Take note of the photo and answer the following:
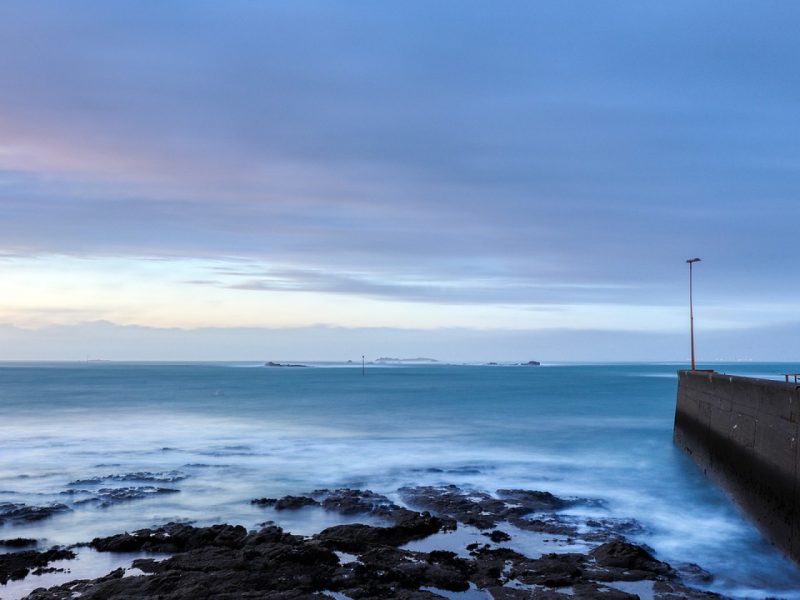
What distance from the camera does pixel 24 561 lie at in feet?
46.0

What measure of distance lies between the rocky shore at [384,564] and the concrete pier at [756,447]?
109 inches

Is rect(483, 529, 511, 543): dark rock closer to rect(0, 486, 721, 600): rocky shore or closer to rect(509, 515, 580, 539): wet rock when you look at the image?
rect(0, 486, 721, 600): rocky shore

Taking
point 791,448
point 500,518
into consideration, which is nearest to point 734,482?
point 791,448

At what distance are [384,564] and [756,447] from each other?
34.6 feet

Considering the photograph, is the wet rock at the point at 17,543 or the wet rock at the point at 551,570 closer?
the wet rock at the point at 551,570

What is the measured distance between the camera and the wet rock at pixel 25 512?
1759 cm

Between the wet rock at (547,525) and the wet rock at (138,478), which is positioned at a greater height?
the wet rock at (547,525)

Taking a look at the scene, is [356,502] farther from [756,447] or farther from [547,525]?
[756,447]

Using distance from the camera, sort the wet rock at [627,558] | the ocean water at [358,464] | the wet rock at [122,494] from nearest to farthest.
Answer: the wet rock at [627,558] → the ocean water at [358,464] → the wet rock at [122,494]

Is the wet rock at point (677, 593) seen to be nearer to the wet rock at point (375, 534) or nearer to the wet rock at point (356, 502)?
the wet rock at point (375, 534)


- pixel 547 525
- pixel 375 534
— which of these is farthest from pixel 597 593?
pixel 375 534

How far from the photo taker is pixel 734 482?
2022 cm

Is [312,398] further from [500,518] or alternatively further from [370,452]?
[500,518]

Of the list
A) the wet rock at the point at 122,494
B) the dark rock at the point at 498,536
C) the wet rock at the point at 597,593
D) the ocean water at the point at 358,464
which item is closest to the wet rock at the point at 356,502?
the ocean water at the point at 358,464
